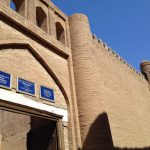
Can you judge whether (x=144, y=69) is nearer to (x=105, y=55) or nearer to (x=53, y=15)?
(x=105, y=55)

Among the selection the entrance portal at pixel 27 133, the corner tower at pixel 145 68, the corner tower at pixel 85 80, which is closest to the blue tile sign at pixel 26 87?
the entrance portal at pixel 27 133

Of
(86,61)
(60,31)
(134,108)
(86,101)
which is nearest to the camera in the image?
(86,101)

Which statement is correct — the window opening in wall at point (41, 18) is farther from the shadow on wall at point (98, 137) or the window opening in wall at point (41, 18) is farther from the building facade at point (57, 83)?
the shadow on wall at point (98, 137)

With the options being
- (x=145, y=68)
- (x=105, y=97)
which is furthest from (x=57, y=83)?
(x=145, y=68)

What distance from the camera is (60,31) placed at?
296 inches

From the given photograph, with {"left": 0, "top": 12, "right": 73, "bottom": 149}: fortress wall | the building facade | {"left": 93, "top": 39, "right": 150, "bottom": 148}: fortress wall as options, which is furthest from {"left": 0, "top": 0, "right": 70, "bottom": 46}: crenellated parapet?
{"left": 93, "top": 39, "right": 150, "bottom": 148}: fortress wall

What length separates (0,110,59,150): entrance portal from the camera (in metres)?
5.75

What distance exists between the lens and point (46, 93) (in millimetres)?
5699

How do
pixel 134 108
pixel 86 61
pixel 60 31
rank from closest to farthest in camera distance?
pixel 86 61
pixel 60 31
pixel 134 108

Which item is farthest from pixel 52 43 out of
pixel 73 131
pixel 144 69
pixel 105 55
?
pixel 144 69

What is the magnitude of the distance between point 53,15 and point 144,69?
862 centimetres

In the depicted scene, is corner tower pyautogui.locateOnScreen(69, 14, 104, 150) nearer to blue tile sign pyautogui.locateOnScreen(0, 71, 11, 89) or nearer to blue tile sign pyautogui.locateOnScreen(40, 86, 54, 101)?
blue tile sign pyautogui.locateOnScreen(40, 86, 54, 101)

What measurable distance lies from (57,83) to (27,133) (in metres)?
1.60

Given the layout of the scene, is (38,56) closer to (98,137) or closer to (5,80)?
(5,80)
